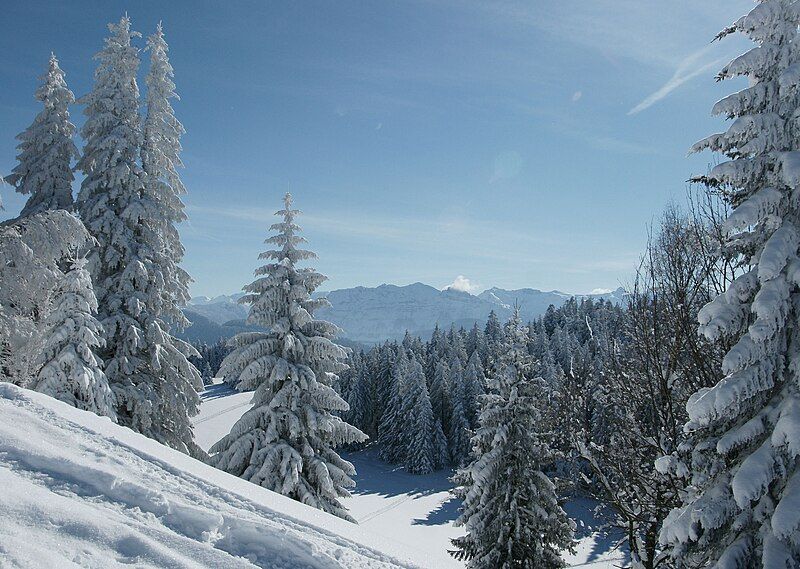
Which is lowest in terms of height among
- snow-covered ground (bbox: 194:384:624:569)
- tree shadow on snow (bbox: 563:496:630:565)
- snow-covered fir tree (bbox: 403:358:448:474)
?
snow-covered ground (bbox: 194:384:624:569)

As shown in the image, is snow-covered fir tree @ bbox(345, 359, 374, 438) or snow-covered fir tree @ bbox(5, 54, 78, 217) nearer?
snow-covered fir tree @ bbox(5, 54, 78, 217)

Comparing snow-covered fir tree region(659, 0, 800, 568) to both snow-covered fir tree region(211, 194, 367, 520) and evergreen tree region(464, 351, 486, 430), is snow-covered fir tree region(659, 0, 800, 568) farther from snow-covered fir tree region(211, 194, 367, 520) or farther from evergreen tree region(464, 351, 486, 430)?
evergreen tree region(464, 351, 486, 430)

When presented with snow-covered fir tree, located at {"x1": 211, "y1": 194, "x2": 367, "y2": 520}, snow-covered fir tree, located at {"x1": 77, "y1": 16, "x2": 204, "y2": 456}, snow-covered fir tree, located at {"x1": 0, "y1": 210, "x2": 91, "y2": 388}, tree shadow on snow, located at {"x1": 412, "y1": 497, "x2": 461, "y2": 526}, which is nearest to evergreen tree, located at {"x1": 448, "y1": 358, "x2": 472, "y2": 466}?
tree shadow on snow, located at {"x1": 412, "y1": 497, "x2": 461, "y2": 526}

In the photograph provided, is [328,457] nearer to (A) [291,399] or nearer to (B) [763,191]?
(A) [291,399]

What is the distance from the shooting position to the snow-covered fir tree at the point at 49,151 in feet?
51.9

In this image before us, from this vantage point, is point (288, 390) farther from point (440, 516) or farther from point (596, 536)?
point (596, 536)

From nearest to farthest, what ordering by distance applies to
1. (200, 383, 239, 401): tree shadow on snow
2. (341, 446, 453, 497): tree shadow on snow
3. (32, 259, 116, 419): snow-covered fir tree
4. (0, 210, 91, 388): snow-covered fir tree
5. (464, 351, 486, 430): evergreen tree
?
(32, 259, 116, 419): snow-covered fir tree, (0, 210, 91, 388): snow-covered fir tree, (341, 446, 453, 497): tree shadow on snow, (464, 351, 486, 430): evergreen tree, (200, 383, 239, 401): tree shadow on snow

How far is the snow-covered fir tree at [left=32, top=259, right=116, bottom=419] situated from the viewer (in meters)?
12.0

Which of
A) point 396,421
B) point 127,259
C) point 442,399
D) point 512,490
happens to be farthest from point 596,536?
point 127,259

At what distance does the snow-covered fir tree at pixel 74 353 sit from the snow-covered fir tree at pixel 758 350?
515 inches

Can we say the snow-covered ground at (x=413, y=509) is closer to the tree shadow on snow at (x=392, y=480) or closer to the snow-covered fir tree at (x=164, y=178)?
the tree shadow on snow at (x=392, y=480)

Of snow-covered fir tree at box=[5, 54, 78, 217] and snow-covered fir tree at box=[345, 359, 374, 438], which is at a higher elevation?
snow-covered fir tree at box=[5, 54, 78, 217]

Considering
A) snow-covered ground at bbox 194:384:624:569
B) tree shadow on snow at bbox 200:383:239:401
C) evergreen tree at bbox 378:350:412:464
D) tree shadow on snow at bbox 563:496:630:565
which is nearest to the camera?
tree shadow on snow at bbox 563:496:630:565

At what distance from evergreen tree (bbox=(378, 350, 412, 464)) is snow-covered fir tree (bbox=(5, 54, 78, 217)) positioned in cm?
4533
